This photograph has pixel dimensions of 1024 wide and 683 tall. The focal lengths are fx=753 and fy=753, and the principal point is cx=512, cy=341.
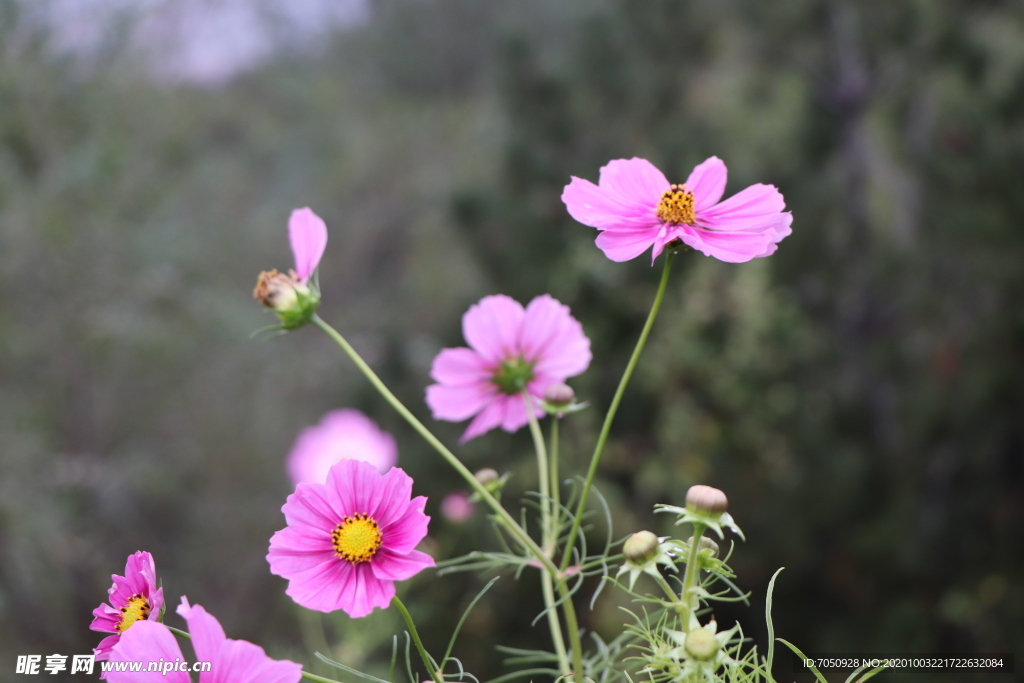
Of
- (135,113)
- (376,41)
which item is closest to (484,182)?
(135,113)

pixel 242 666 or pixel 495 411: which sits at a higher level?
pixel 495 411

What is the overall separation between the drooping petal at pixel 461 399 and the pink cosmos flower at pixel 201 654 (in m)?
0.17

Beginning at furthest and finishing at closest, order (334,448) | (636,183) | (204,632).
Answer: (334,448) < (636,183) < (204,632)

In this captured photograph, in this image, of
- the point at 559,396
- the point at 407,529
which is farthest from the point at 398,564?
the point at 559,396

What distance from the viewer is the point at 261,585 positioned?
2.32 m

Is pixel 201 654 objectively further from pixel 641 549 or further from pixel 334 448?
pixel 334 448

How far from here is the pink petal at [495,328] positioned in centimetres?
36

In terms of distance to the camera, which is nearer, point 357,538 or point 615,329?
point 357,538

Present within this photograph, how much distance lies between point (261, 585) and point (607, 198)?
232 centimetres

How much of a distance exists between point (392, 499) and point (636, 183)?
0.16m

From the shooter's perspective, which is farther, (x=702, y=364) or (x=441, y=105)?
(x=441, y=105)

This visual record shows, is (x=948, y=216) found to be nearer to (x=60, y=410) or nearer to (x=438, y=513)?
(x=438, y=513)

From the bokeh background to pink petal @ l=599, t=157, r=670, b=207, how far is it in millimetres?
1014

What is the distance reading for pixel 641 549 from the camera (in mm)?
225
